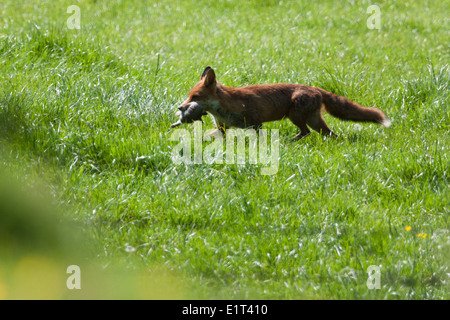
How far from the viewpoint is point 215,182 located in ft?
17.0

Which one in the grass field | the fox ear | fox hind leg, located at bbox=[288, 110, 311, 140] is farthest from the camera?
fox hind leg, located at bbox=[288, 110, 311, 140]

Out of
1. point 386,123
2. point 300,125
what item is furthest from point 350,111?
point 300,125

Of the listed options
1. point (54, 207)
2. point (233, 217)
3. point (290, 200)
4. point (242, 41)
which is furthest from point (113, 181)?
point (242, 41)

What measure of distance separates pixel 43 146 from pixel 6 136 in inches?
14.4

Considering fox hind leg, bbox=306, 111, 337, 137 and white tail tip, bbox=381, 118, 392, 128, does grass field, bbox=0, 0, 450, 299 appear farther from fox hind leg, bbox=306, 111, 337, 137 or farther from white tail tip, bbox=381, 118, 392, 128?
fox hind leg, bbox=306, 111, 337, 137

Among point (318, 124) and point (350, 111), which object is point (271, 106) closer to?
point (318, 124)

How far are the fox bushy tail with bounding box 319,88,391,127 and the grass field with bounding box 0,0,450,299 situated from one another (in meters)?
0.14

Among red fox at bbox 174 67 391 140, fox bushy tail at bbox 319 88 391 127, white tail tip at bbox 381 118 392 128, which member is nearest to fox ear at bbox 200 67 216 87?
red fox at bbox 174 67 391 140

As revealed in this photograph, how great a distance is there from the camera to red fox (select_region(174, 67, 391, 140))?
6207 mm

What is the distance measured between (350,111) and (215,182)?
2135 mm

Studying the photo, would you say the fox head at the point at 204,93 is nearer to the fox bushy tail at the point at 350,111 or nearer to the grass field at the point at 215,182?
the grass field at the point at 215,182

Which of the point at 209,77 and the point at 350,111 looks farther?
the point at 350,111

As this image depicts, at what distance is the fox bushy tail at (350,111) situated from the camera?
21.7 ft

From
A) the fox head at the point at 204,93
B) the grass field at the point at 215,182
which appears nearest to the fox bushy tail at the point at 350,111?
the grass field at the point at 215,182
